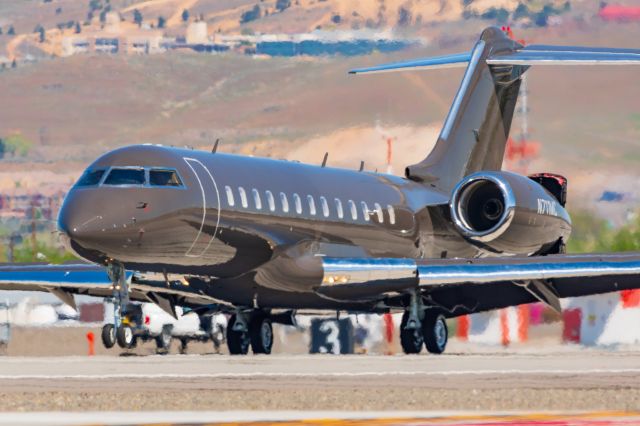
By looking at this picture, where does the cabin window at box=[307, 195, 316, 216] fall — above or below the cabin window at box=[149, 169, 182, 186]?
below

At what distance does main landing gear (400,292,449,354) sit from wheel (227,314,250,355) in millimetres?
3283

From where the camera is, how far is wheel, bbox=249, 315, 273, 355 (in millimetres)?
37906

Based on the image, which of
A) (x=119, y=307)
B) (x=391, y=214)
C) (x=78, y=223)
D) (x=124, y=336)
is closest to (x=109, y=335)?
(x=124, y=336)

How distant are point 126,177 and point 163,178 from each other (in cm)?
75

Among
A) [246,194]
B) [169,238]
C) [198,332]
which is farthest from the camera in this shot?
[198,332]

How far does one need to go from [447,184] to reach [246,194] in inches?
319

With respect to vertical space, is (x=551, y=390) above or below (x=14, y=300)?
above

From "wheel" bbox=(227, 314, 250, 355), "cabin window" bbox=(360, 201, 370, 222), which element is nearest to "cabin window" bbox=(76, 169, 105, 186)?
"wheel" bbox=(227, 314, 250, 355)

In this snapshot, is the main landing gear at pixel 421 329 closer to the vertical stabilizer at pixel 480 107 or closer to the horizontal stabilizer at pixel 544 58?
the vertical stabilizer at pixel 480 107

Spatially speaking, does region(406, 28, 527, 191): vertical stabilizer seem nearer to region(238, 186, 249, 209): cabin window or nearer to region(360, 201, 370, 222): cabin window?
region(360, 201, 370, 222): cabin window

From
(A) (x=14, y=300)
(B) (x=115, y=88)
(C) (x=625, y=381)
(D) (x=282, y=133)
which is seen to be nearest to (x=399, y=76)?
(D) (x=282, y=133)

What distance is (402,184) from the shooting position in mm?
40312

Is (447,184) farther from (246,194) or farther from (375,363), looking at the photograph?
(375,363)

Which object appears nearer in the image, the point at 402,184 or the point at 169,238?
the point at 169,238
